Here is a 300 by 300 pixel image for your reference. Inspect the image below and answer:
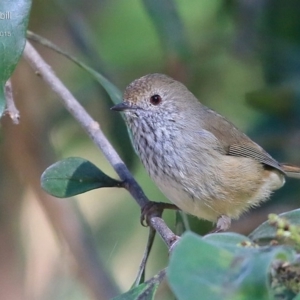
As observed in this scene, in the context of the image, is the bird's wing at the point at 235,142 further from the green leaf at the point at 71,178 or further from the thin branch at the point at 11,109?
the thin branch at the point at 11,109

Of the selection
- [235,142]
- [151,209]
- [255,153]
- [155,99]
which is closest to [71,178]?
[151,209]

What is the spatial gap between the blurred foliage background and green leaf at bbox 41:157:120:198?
0.78 m

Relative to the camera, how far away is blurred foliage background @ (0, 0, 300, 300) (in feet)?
12.9

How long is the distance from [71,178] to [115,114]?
1.26 metres

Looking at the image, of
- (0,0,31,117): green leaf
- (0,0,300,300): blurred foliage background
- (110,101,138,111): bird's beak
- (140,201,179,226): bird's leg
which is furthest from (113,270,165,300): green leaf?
(0,0,300,300): blurred foliage background

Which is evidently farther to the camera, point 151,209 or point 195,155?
point 195,155

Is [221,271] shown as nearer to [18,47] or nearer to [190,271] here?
[190,271]

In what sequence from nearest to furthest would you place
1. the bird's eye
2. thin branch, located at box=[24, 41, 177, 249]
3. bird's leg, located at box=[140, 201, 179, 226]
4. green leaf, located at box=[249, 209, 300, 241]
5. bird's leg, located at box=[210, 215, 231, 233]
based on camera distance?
green leaf, located at box=[249, 209, 300, 241] → thin branch, located at box=[24, 41, 177, 249] → bird's leg, located at box=[140, 201, 179, 226] → bird's leg, located at box=[210, 215, 231, 233] → the bird's eye

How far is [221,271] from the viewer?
4.92ft

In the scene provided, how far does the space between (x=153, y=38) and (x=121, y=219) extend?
1.30 metres

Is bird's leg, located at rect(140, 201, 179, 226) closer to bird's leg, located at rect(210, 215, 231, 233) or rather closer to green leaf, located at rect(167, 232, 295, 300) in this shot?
bird's leg, located at rect(210, 215, 231, 233)

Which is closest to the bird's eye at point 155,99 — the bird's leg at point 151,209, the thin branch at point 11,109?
the bird's leg at point 151,209

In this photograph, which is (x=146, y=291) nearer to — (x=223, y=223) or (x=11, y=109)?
(x=11, y=109)

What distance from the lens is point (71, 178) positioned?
2.85m
